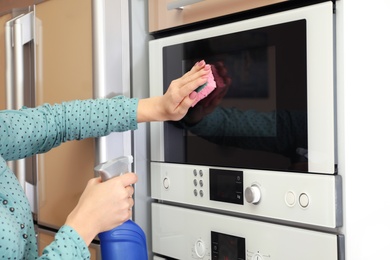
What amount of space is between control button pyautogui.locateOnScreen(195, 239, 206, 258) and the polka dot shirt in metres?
0.30

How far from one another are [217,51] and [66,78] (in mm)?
447

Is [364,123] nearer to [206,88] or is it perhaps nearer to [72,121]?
[206,88]

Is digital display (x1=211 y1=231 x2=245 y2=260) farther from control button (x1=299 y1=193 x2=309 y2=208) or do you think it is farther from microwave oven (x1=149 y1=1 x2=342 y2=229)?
control button (x1=299 y1=193 x2=309 y2=208)

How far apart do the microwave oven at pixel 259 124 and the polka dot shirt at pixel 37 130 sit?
0.14m

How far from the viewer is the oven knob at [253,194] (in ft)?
2.93

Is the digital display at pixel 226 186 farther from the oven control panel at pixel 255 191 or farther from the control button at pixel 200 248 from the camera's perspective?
the control button at pixel 200 248

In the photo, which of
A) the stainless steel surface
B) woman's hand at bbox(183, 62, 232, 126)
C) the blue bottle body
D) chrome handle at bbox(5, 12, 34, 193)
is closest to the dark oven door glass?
woman's hand at bbox(183, 62, 232, 126)

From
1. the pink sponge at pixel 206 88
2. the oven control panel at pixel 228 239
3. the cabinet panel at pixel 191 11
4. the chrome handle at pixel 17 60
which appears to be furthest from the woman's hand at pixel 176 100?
the chrome handle at pixel 17 60

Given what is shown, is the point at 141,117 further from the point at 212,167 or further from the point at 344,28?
the point at 344,28

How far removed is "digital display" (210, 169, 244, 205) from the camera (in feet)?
3.08

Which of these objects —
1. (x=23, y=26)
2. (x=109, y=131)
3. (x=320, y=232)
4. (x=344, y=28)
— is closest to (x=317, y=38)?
(x=344, y=28)

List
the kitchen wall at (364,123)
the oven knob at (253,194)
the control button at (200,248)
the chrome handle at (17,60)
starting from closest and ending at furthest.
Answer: the kitchen wall at (364,123) → the oven knob at (253,194) → the control button at (200,248) → the chrome handle at (17,60)

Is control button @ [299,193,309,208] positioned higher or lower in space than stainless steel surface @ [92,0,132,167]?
lower

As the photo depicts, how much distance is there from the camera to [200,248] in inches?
40.5
